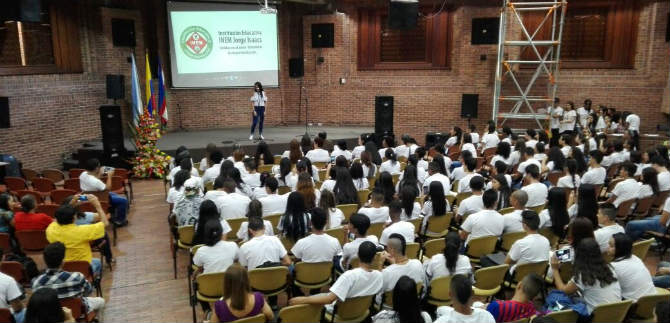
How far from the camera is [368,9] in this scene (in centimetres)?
1589

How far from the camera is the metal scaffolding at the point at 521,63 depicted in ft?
44.3

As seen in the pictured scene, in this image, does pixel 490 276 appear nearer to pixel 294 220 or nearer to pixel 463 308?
pixel 463 308

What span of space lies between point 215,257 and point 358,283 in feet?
4.82

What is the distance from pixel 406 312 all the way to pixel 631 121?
1232 cm

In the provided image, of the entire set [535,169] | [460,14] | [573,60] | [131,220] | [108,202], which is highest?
[460,14]

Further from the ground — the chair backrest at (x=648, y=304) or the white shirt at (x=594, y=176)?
the white shirt at (x=594, y=176)

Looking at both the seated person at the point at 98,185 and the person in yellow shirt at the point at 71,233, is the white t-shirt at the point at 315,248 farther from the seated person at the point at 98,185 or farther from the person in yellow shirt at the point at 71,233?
the seated person at the point at 98,185

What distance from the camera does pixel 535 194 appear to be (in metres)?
6.62

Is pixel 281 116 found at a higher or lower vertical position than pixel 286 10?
lower

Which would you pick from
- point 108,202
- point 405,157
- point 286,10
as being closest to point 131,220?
point 108,202

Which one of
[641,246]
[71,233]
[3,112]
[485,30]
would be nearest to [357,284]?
[71,233]

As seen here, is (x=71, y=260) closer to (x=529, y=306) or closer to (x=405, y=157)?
(x=529, y=306)

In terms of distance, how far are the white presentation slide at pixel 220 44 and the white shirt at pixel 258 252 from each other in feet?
35.2

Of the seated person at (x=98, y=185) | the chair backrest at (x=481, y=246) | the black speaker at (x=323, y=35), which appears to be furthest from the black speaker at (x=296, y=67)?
the chair backrest at (x=481, y=246)
